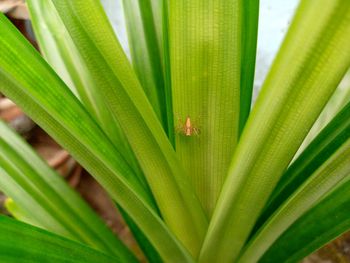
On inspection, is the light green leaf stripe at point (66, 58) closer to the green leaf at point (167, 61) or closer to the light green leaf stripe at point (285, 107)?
the green leaf at point (167, 61)

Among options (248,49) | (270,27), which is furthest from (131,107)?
(270,27)

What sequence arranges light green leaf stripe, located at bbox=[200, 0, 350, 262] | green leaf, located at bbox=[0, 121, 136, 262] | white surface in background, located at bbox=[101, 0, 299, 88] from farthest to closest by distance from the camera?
white surface in background, located at bbox=[101, 0, 299, 88] < green leaf, located at bbox=[0, 121, 136, 262] < light green leaf stripe, located at bbox=[200, 0, 350, 262]

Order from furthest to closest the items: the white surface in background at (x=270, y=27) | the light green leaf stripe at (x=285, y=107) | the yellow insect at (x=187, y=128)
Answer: the white surface in background at (x=270, y=27) → the yellow insect at (x=187, y=128) → the light green leaf stripe at (x=285, y=107)

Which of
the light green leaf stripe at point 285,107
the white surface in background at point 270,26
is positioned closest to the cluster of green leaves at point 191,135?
the light green leaf stripe at point 285,107

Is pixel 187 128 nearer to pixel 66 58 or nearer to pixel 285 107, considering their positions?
pixel 285 107

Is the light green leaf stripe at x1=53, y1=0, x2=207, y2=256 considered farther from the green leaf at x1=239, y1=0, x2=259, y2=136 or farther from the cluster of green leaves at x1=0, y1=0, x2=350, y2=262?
the green leaf at x1=239, y1=0, x2=259, y2=136

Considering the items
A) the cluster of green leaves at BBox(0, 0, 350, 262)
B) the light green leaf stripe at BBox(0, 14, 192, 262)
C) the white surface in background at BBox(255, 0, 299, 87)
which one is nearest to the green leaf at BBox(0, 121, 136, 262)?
the cluster of green leaves at BBox(0, 0, 350, 262)
